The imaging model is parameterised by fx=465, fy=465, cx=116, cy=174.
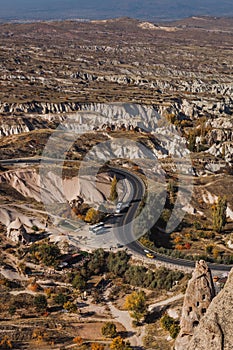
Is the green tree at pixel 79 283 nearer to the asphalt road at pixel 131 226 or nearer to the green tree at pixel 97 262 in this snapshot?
the green tree at pixel 97 262

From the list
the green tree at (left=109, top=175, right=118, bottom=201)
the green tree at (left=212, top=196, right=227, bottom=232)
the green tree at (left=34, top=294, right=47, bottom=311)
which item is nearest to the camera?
the green tree at (left=34, top=294, right=47, bottom=311)

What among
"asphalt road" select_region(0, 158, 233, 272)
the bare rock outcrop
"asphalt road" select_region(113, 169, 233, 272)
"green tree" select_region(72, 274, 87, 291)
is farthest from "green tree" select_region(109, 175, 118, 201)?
the bare rock outcrop

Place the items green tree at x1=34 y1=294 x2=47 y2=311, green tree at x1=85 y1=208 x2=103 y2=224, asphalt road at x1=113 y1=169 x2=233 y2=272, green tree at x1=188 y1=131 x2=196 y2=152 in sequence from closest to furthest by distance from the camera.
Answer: green tree at x1=34 y1=294 x2=47 y2=311, asphalt road at x1=113 y1=169 x2=233 y2=272, green tree at x1=85 y1=208 x2=103 y2=224, green tree at x1=188 y1=131 x2=196 y2=152

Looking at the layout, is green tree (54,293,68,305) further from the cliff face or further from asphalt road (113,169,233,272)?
the cliff face

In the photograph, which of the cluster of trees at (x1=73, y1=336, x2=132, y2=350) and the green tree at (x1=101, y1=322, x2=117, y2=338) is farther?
the green tree at (x1=101, y1=322, x2=117, y2=338)

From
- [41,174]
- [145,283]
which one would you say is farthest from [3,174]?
[145,283]

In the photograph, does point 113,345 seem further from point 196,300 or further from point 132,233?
point 132,233

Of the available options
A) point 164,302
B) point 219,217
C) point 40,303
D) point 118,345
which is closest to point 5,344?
point 40,303
